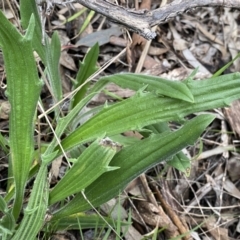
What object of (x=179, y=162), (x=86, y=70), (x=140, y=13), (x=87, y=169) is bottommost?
(x=179, y=162)

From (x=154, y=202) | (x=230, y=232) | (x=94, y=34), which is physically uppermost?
(x=94, y=34)

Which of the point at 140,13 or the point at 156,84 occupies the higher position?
the point at 140,13

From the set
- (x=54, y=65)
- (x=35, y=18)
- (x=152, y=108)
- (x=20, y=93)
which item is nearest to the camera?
(x=20, y=93)

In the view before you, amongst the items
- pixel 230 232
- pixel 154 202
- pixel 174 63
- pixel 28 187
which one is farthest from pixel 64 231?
pixel 174 63

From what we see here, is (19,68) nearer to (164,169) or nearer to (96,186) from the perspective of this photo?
(96,186)

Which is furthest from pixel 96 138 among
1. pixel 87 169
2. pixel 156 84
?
pixel 156 84

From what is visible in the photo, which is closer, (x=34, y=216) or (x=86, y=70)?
(x=34, y=216)

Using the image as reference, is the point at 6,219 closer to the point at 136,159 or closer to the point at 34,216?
the point at 34,216

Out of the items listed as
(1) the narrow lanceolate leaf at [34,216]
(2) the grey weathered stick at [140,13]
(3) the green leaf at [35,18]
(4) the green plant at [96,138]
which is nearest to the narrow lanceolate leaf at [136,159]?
(4) the green plant at [96,138]

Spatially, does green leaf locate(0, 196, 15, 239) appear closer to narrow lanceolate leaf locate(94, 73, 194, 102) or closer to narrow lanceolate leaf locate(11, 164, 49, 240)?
narrow lanceolate leaf locate(11, 164, 49, 240)
